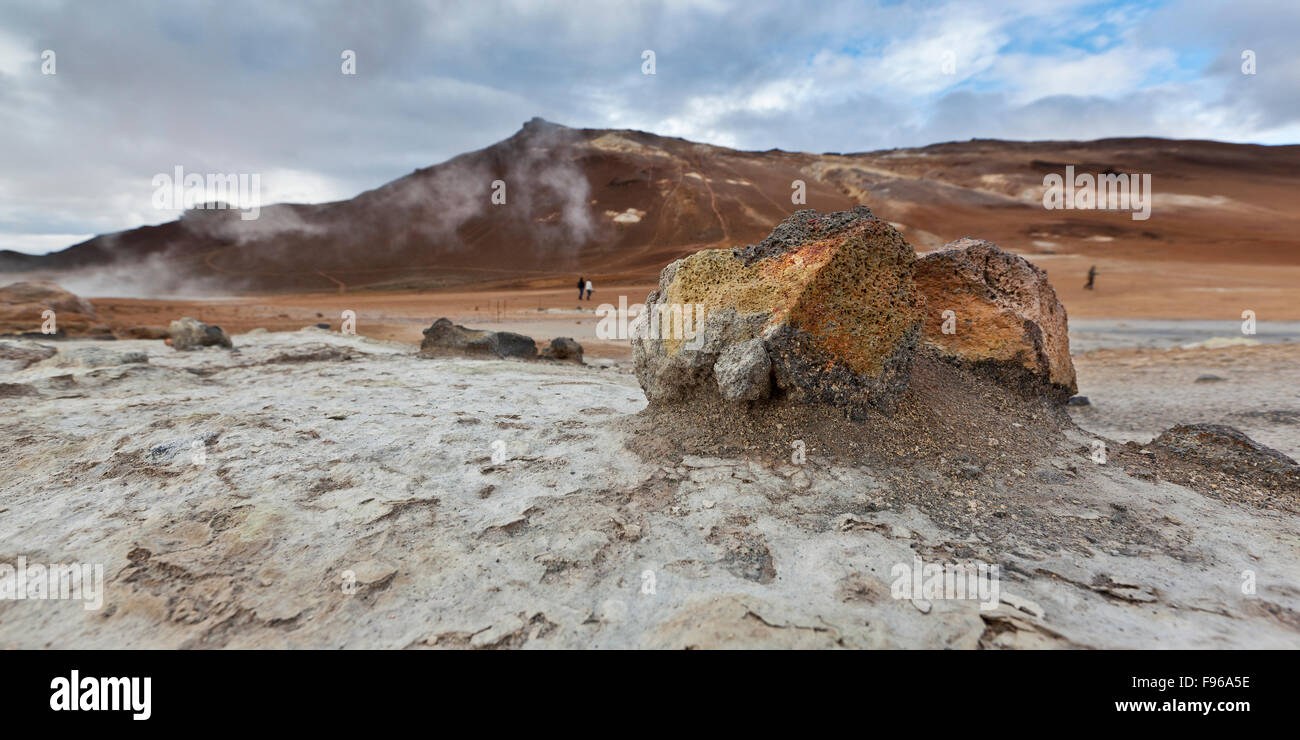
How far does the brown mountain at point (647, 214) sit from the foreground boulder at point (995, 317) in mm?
32641

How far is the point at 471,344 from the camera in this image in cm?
786

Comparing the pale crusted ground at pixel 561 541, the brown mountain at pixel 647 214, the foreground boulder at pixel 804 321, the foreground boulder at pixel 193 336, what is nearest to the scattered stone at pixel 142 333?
the foreground boulder at pixel 193 336

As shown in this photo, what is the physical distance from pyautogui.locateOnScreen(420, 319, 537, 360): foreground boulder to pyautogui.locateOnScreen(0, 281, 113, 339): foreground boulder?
575 cm

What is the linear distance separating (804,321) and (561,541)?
1.78 metres

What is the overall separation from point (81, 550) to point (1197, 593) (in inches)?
170

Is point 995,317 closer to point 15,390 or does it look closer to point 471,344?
point 471,344

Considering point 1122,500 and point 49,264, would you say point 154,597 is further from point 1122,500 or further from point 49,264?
point 49,264

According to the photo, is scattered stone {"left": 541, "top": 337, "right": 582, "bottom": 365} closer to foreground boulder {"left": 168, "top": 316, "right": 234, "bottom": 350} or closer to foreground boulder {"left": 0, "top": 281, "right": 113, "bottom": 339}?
foreground boulder {"left": 168, "top": 316, "right": 234, "bottom": 350}

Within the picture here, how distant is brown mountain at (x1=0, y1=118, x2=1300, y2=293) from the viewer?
144ft

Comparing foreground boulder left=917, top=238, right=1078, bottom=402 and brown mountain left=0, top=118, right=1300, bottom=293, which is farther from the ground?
brown mountain left=0, top=118, right=1300, bottom=293

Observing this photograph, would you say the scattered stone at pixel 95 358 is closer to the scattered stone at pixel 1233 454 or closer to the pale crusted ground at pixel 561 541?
the pale crusted ground at pixel 561 541

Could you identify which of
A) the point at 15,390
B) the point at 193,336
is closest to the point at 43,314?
the point at 193,336

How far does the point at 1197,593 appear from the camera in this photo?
2.14 m

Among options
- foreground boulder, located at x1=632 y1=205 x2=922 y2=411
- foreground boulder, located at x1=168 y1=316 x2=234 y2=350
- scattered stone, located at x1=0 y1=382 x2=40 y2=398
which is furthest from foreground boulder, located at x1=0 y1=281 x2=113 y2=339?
foreground boulder, located at x1=632 y1=205 x2=922 y2=411
